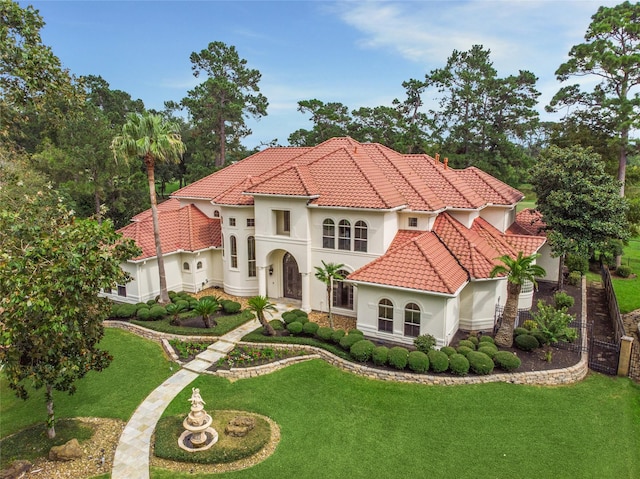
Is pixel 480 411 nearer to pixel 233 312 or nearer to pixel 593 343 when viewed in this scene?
pixel 593 343

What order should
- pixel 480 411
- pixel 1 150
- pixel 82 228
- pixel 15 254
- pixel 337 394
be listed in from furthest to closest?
pixel 1 150 < pixel 337 394 < pixel 480 411 < pixel 82 228 < pixel 15 254

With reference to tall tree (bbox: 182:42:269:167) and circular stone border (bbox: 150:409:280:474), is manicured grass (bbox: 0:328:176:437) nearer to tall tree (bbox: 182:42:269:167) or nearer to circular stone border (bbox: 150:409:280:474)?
circular stone border (bbox: 150:409:280:474)

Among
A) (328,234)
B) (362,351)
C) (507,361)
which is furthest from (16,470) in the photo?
(507,361)

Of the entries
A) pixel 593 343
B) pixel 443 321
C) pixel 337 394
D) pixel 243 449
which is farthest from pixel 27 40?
pixel 593 343

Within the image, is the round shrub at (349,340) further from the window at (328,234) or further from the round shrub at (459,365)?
the window at (328,234)

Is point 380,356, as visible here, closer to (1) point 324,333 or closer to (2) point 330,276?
(1) point 324,333

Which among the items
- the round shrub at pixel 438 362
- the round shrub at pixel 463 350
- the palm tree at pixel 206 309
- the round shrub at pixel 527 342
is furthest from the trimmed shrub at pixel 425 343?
the palm tree at pixel 206 309
